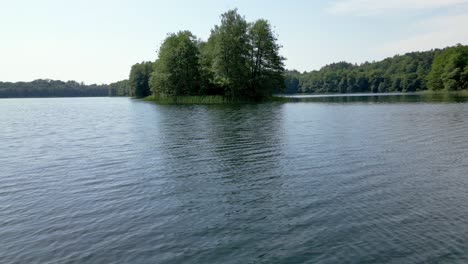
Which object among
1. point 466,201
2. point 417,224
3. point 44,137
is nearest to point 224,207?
point 417,224

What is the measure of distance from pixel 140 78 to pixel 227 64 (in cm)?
7803

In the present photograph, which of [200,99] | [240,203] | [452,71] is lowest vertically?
[240,203]

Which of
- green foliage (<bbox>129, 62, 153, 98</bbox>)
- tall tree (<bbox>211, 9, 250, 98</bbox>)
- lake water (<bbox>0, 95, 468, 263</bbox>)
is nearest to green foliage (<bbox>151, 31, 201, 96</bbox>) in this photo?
tall tree (<bbox>211, 9, 250, 98</bbox>)

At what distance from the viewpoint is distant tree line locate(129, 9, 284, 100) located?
3558 inches

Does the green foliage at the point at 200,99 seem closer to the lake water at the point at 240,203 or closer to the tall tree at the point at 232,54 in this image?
the tall tree at the point at 232,54

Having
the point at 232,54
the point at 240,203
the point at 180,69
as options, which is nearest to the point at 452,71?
the point at 232,54

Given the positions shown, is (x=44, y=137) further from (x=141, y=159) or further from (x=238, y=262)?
(x=238, y=262)

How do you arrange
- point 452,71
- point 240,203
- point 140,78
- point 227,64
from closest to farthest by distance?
1. point 240,203
2. point 227,64
3. point 452,71
4. point 140,78

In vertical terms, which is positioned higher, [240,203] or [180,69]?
[180,69]

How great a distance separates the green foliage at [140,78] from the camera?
156 meters

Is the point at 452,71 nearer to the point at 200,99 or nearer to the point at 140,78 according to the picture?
the point at 200,99

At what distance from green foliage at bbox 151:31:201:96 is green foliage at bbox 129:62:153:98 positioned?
2011 inches

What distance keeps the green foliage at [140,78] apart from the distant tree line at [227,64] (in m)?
48.6

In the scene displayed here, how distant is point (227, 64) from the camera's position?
90062 millimetres
